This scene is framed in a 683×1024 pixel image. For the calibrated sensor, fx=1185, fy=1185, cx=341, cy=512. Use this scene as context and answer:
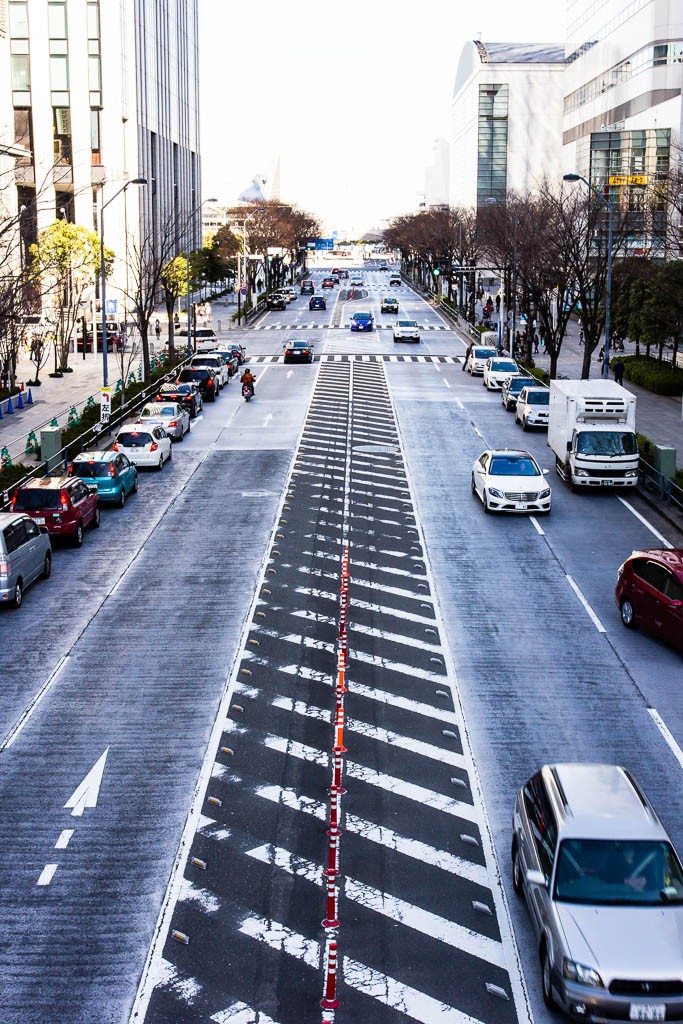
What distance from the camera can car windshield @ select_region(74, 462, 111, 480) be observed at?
110 feet

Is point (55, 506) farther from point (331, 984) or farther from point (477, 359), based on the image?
point (477, 359)

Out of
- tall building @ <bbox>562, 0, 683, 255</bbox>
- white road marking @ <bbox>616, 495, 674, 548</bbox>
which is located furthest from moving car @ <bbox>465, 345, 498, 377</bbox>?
white road marking @ <bbox>616, 495, 674, 548</bbox>

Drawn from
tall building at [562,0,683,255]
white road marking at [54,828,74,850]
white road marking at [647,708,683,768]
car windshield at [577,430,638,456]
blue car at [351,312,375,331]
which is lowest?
white road marking at [54,828,74,850]

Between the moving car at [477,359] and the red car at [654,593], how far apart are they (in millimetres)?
42531

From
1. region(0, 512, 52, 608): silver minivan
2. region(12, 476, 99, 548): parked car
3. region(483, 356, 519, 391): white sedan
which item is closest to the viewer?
region(0, 512, 52, 608): silver minivan

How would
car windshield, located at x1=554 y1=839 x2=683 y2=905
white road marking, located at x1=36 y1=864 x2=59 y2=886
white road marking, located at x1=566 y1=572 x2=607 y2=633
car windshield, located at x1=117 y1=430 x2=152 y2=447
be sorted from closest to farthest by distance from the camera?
car windshield, located at x1=554 y1=839 x2=683 y2=905 → white road marking, located at x1=36 y1=864 x2=59 y2=886 → white road marking, located at x1=566 y1=572 x2=607 y2=633 → car windshield, located at x1=117 y1=430 x2=152 y2=447

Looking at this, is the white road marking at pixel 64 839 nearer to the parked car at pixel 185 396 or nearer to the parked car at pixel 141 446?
the parked car at pixel 141 446

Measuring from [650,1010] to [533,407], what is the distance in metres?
37.5

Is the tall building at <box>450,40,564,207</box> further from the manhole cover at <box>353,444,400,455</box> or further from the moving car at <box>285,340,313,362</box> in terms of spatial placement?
the manhole cover at <box>353,444,400,455</box>

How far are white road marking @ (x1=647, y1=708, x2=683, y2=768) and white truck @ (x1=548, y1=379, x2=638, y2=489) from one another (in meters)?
17.3

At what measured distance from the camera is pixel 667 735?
17156 mm

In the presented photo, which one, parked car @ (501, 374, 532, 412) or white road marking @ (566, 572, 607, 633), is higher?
parked car @ (501, 374, 532, 412)

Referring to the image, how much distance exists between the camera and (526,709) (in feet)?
59.3

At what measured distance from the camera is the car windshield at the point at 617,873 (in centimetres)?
1073
